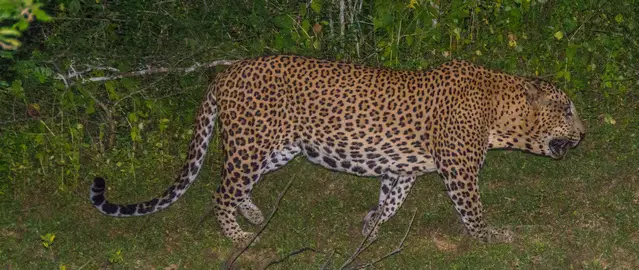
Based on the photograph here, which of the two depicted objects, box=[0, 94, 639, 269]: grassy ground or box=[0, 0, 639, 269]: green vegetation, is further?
box=[0, 0, 639, 269]: green vegetation

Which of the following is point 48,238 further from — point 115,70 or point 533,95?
point 533,95

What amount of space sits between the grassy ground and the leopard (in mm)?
411

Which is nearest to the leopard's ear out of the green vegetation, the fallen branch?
the green vegetation

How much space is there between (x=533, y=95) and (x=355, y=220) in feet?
6.93

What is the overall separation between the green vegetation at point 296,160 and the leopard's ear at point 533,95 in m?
1.15

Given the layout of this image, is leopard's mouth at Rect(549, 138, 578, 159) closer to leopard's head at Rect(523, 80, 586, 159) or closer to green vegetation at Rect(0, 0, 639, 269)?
leopard's head at Rect(523, 80, 586, 159)

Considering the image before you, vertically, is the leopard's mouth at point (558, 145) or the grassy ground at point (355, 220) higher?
the leopard's mouth at point (558, 145)

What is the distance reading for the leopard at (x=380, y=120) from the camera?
859cm

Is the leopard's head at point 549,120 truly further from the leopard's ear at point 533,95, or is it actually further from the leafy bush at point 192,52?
the leafy bush at point 192,52

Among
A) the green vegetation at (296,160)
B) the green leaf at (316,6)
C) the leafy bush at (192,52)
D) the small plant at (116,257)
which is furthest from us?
the green leaf at (316,6)

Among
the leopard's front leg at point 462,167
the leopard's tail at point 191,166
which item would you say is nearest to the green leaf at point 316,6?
the leopard's tail at point 191,166

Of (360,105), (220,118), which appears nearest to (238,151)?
(220,118)

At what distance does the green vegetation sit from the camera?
8.88 metres

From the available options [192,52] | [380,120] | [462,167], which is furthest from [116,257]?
[462,167]
